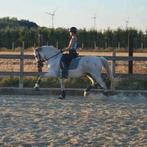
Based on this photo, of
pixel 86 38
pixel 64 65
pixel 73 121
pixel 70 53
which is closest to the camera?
pixel 73 121

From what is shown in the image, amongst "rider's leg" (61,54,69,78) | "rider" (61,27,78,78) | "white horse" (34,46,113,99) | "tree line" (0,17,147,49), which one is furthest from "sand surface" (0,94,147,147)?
"tree line" (0,17,147,49)

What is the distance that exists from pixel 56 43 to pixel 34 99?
63.0 m

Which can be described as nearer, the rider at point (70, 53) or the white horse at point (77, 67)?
the rider at point (70, 53)

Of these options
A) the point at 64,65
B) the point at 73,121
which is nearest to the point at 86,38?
the point at 64,65

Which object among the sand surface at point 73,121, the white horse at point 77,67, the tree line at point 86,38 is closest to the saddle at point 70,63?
the white horse at point 77,67

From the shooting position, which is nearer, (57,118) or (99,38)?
(57,118)

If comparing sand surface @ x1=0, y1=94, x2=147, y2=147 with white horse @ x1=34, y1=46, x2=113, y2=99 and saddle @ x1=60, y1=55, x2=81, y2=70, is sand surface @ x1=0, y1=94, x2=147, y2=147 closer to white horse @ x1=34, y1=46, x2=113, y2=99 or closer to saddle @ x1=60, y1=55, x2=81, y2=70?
white horse @ x1=34, y1=46, x2=113, y2=99

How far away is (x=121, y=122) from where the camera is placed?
11.1 metres


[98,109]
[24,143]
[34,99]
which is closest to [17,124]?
[24,143]

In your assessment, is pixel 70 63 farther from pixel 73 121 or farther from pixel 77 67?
pixel 73 121

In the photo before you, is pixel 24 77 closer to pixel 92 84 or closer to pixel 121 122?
pixel 92 84

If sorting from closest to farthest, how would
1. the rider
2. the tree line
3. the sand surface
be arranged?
the sand surface
the rider
the tree line

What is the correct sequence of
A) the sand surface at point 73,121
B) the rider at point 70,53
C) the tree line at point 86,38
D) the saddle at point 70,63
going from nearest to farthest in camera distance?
the sand surface at point 73,121, the rider at point 70,53, the saddle at point 70,63, the tree line at point 86,38

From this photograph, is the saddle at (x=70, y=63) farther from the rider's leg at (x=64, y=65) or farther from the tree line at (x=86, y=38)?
the tree line at (x=86, y=38)
